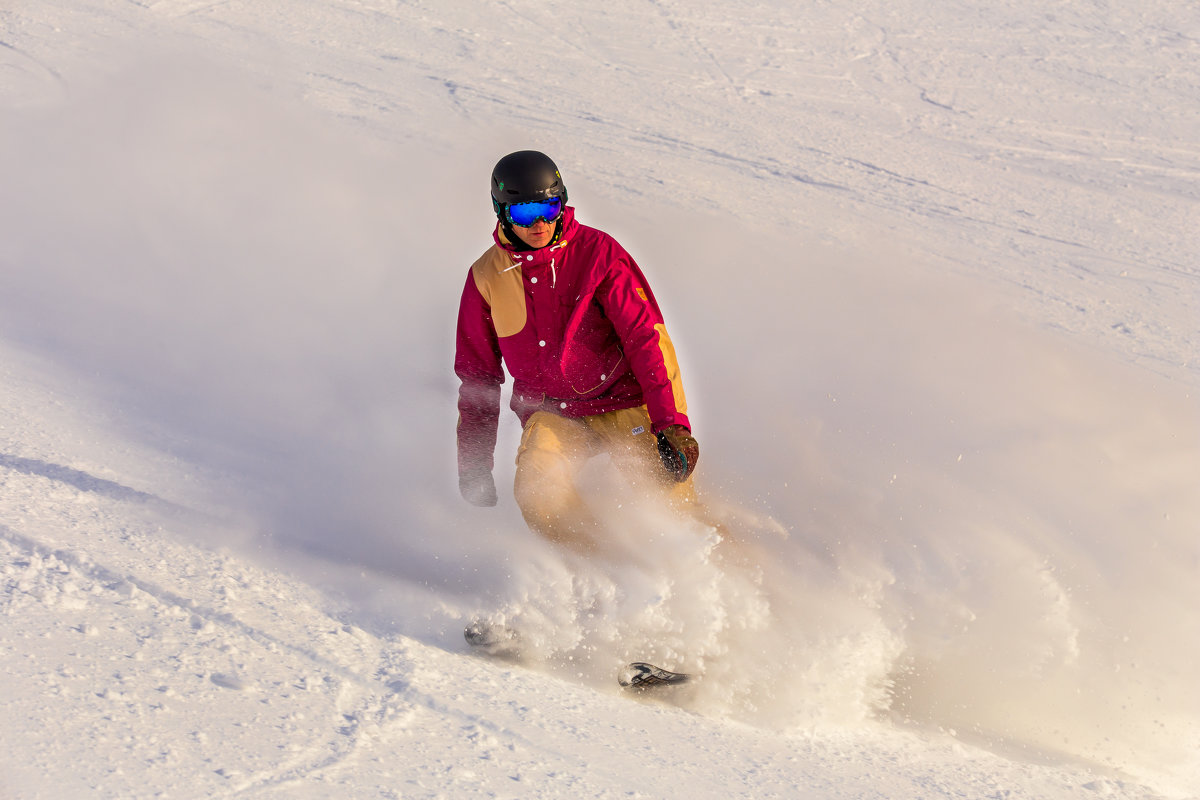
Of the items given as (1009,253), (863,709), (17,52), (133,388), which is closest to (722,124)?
(1009,253)

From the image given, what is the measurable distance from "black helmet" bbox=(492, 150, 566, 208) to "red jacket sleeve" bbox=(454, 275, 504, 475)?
1.25 ft

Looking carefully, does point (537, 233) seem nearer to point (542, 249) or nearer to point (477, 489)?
point (542, 249)

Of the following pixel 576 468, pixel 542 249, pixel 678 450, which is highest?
pixel 542 249

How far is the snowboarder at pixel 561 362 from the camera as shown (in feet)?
11.0

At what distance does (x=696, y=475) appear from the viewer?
5031mm

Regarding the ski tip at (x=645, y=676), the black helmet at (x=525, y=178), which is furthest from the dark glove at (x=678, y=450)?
the black helmet at (x=525, y=178)

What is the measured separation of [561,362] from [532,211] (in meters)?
0.52

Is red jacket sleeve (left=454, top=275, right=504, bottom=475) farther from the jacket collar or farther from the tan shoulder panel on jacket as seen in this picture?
the jacket collar

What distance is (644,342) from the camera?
3.42 meters

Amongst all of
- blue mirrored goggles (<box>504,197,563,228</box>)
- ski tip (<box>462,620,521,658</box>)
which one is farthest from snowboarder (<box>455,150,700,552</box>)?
ski tip (<box>462,620,521,658</box>)

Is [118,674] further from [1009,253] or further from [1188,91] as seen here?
[1188,91]

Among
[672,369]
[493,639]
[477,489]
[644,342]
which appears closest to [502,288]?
[644,342]

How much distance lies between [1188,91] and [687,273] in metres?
4.48

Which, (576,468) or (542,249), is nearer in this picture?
(542,249)
